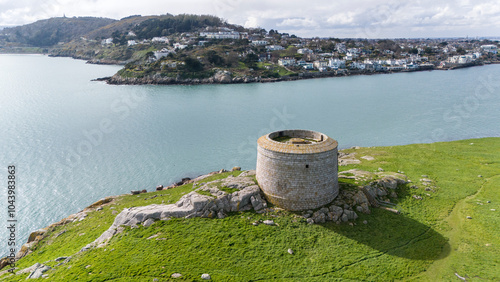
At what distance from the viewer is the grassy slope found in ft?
48.3

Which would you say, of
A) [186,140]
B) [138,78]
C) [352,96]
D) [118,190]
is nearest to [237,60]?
[138,78]

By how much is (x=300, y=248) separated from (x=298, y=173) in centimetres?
461

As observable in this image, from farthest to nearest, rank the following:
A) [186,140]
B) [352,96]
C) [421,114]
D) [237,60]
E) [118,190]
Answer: [237,60]
[352,96]
[421,114]
[186,140]
[118,190]

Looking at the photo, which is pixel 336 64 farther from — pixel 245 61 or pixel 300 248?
pixel 300 248

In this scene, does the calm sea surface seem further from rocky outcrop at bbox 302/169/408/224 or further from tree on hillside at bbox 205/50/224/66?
tree on hillside at bbox 205/50/224/66

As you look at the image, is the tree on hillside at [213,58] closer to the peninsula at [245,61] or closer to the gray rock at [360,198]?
the peninsula at [245,61]

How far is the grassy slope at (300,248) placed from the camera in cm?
1471

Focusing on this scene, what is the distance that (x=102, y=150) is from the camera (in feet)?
145

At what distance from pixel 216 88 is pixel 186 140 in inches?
2230

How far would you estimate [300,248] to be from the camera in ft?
53.9

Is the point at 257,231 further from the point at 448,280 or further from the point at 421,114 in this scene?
the point at 421,114

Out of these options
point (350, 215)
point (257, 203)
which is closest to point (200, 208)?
point (257, 203)

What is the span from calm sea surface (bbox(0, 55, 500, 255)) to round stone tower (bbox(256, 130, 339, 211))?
1824 centimetres

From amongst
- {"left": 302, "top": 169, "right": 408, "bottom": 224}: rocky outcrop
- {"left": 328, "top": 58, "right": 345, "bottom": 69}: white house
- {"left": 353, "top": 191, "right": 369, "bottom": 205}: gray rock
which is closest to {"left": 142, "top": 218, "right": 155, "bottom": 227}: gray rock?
{"left": 302, "top": 169, "right": 408, "bottom": 224}: rocky outcrop
